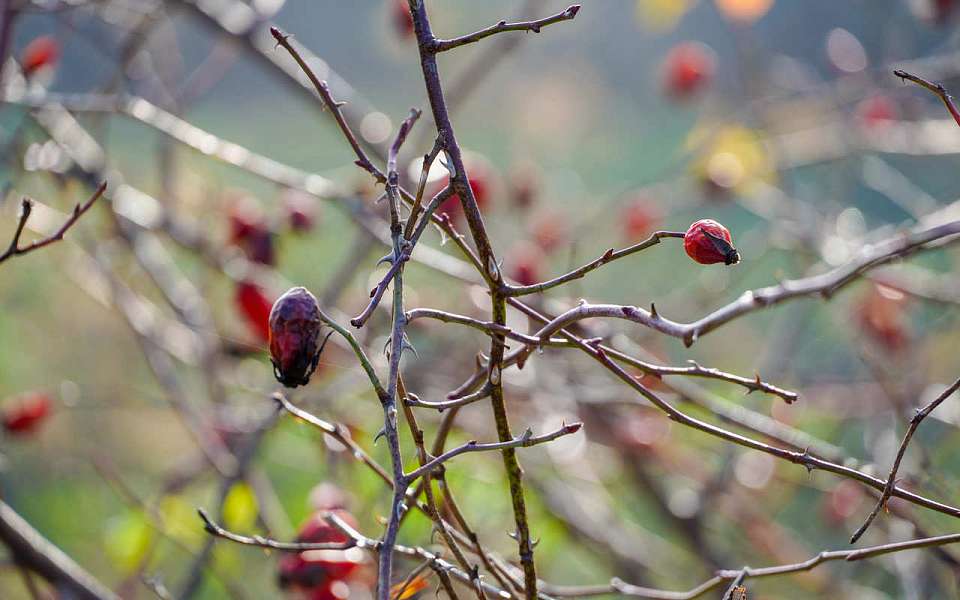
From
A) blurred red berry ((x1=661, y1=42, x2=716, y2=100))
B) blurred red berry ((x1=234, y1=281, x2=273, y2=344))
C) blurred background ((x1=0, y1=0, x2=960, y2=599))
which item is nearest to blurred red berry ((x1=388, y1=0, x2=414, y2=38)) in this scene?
blurred background ((x1=0, y1=0, x2=960, y2=599))

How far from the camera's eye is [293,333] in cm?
62

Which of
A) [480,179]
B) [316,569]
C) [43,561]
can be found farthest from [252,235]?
[316,569]

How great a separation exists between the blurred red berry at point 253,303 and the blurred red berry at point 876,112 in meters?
1.27

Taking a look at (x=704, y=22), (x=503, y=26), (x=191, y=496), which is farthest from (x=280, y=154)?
(x=503, y=26)

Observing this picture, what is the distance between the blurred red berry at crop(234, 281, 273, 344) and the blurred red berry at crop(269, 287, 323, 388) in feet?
2.65

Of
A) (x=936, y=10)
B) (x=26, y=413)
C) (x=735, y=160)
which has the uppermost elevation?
(x=936, y=10)

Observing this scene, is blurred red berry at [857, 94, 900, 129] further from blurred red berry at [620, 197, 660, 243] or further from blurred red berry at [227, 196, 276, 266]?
blurred red berry at [227, 196, 276, 266]

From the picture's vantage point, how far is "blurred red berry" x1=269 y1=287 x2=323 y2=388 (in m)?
0.62

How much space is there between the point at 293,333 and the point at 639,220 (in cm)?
137

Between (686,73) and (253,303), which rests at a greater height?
(686,73)

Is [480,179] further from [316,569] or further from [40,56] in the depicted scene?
[316,569]

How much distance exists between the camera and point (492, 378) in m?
0.61

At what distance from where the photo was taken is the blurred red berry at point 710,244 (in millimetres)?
645

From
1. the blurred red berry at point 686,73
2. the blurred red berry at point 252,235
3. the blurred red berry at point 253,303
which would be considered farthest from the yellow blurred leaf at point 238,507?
the blurred red berry at point 686,73
